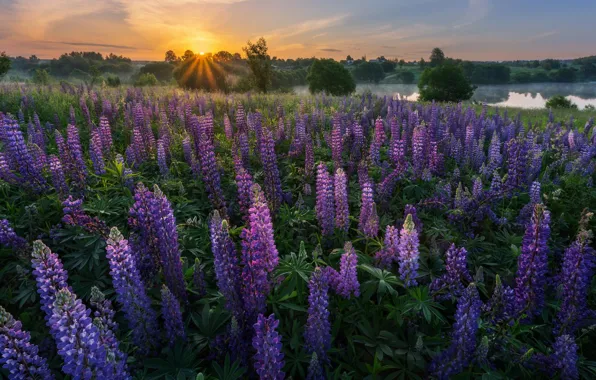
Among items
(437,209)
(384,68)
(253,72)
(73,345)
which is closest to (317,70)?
(253,72)

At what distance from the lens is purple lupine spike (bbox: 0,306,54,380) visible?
6.89 feet

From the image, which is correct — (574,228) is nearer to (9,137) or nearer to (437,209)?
(437,209)

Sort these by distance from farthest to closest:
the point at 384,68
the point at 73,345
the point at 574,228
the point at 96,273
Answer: the point at 384,68 → the point at 574,228 → the point at 96,273 → the point at 73,345

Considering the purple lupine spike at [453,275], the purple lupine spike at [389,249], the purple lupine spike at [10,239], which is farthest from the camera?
the purple lupine spike at [389,249]

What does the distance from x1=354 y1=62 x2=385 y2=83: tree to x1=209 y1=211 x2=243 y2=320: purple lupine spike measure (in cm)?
14456

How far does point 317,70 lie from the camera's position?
6128 centimetres

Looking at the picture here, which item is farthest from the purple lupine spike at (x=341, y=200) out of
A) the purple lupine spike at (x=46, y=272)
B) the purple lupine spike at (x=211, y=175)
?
the purple lupine spike at (x=46, y=272)

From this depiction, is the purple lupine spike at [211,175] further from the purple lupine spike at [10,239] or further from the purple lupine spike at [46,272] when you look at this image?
the purple lupine spike at [46,272]

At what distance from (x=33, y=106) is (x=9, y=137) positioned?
7613 mm

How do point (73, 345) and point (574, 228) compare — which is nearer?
point (73, 345)

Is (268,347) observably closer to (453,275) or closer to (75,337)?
(75,337)

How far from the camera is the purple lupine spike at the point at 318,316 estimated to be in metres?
2.74

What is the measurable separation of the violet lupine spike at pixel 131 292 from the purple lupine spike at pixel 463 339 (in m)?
2.48

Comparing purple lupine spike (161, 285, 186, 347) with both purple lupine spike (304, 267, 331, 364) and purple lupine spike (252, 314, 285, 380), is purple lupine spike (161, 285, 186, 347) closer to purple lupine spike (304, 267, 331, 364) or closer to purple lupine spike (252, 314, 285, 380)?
purple lupine spike (252, 314, 285, 380)
